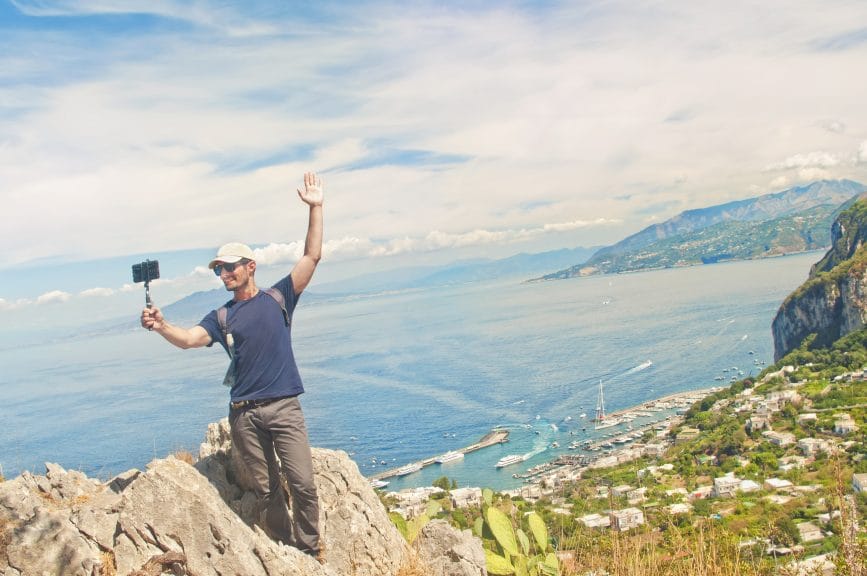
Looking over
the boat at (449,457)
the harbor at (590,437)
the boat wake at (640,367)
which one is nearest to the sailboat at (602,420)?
the harbor at (590,437)

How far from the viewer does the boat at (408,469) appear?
4056 cm

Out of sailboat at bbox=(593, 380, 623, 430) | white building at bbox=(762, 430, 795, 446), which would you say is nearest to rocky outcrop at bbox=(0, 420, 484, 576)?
white building at bbox=(762, 430, 795, 446)

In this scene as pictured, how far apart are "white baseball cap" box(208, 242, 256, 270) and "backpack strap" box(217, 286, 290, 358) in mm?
316

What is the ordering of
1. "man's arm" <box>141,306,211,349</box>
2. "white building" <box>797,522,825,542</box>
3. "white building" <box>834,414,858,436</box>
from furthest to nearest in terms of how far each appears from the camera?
"white building" <box>834,414,858,436</box> < "white building" <box>797,522,825,542</box> < "man's arm" <box>141,306,211,349</box>

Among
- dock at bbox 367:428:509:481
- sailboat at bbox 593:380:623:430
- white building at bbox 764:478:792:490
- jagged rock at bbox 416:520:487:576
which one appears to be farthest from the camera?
sailboat at bbox 593:380:623:430

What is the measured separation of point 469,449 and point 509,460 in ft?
12.7

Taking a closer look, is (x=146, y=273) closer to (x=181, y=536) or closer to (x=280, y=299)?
(x=280, y=299)

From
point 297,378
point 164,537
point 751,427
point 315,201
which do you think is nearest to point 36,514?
point 164,537

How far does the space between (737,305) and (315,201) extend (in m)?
120

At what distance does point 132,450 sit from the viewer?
155 feet

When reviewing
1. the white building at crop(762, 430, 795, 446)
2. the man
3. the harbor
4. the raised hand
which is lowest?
the harbor

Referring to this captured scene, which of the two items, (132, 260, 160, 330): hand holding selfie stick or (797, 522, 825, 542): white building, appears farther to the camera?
(797, 522, 825, 542): white building

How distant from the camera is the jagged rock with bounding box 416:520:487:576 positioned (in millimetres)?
4902

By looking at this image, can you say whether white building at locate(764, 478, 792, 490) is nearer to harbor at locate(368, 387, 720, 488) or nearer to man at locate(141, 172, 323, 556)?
harbor at locate(368, 387, 720, 488)
